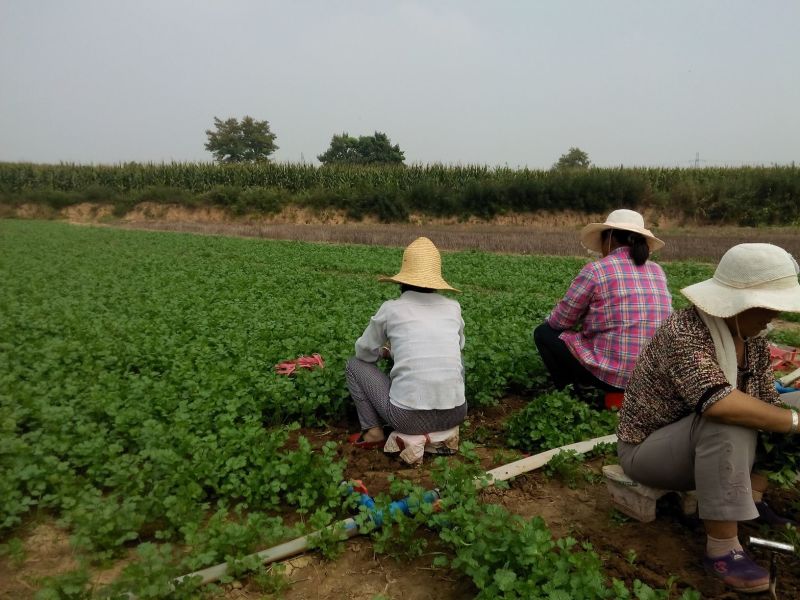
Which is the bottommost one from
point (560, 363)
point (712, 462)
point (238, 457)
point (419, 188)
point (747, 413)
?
point (238, 457)

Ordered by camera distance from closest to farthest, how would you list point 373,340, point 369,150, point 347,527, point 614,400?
point 347,527, point 373,340, point 614,400, point 369,150

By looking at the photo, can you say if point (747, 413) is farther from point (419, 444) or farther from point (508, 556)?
point (419, 444)

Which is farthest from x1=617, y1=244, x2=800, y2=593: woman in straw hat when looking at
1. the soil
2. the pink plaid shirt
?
the pink plaid shirt

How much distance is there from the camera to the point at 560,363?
15.1 ft

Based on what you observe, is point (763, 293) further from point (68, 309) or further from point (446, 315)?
point (68, 309)

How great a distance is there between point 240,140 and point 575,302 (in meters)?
59.0

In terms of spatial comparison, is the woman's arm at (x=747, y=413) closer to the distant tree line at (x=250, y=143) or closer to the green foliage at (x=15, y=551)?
the green foliage at (x=15, y=551)

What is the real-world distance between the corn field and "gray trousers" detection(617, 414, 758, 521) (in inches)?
1167

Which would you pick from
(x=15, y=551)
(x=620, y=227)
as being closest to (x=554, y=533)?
(x=620, y=227)

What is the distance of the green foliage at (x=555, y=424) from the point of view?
385 centimetres

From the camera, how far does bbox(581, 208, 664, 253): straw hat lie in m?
4.22

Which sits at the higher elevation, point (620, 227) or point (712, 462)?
point (620, 227)

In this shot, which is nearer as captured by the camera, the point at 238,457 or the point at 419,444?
the point at 238,457

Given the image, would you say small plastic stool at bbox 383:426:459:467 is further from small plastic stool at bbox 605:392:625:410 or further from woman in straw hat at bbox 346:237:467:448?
small plastic stool at bbox 605:392:625:410
